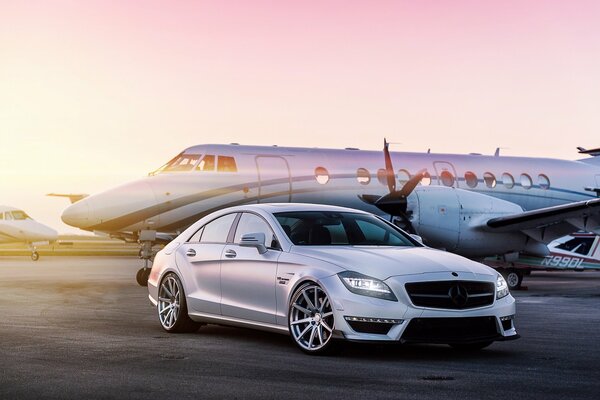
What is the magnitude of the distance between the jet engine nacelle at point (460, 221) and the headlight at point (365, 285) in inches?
488

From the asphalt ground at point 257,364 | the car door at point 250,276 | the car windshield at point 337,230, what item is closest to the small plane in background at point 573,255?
the asphalt ground at point 257,364

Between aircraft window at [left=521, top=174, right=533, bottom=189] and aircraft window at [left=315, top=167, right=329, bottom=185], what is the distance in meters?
6.77

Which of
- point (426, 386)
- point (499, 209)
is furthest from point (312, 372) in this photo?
point (499, 209)

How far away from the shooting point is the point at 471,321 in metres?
8.74

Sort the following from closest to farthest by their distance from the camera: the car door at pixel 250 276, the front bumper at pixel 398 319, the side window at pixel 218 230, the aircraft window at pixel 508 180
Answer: the front bumper at pixel 398 319
the car door at pixel 250 276
the side window at pixel 218 230
the aircraft window at pixel 508 180

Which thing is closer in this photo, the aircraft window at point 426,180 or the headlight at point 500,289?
the headlight at point 500,289

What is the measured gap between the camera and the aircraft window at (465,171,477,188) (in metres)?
25.9

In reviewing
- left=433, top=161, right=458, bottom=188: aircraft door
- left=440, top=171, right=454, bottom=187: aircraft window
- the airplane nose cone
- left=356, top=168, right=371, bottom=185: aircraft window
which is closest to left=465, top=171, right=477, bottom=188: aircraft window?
left=433, top=161, right=458, bottom=188: aircraft door

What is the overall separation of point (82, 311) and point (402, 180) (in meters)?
12.8

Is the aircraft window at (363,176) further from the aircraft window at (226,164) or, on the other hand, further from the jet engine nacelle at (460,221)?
the aircraft window at (226,164)

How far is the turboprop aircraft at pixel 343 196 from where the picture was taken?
2098cm

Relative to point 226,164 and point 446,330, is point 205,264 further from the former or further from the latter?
point 226,164

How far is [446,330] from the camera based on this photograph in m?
8.62

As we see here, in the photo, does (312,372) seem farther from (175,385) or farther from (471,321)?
(471,321)
